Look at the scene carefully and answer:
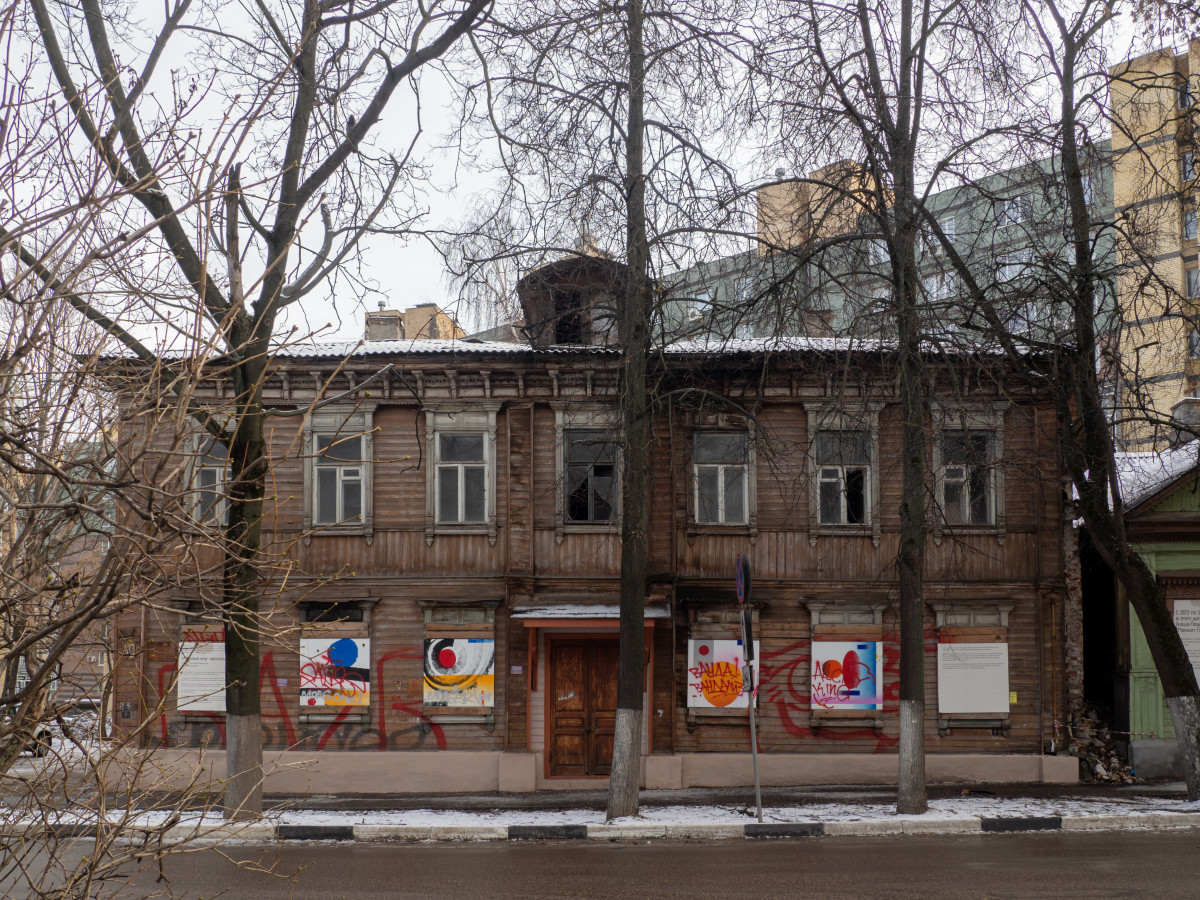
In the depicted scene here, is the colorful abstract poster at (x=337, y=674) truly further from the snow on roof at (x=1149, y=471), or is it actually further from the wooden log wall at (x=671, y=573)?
the snow on roof at (x=1149, y=471)

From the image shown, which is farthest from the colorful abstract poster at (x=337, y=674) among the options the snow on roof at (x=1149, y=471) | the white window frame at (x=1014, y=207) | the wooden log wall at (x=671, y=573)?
the snow on roof at (x=1149, y=471)

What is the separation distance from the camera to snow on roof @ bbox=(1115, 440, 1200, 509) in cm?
1684

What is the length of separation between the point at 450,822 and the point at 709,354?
7.90 metres

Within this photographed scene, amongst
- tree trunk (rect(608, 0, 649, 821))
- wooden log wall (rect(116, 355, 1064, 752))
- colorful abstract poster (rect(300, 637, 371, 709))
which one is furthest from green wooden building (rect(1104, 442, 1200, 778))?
colorful abstract poster (rect(300, 637, 371, 709))

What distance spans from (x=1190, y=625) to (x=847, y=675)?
575 cm

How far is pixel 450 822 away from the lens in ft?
41.3

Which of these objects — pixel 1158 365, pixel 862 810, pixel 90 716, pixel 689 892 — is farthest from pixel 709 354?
pixel 1158 365

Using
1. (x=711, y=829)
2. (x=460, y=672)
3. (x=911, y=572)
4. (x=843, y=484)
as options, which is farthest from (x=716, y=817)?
(x=843, y=484)

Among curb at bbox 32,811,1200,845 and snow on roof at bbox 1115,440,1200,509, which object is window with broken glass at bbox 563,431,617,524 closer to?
curb at bbox 32,811,1200,845

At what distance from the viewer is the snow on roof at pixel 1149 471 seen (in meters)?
16.8

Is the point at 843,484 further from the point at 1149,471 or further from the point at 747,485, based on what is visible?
the point at 1149,471

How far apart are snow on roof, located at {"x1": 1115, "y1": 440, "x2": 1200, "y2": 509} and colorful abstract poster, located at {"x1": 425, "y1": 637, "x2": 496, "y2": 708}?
33.8ft

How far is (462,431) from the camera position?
56.3ft

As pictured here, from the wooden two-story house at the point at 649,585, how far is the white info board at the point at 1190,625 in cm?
208
